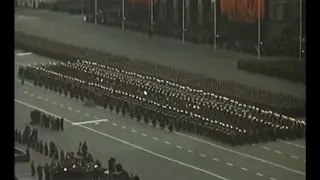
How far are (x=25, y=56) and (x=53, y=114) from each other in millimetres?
148

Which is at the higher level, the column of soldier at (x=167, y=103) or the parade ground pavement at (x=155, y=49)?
the parade ground pavement at (x=155, y=49)

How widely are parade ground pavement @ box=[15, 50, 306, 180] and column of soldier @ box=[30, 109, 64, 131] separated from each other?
10 mm

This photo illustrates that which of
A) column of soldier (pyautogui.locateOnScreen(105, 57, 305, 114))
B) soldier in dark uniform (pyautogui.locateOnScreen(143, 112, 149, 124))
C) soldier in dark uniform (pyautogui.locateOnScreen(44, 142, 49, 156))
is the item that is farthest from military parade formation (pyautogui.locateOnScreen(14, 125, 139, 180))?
column of soldier (pyautogui.locateOnScreen(105, 57, 305, 114))

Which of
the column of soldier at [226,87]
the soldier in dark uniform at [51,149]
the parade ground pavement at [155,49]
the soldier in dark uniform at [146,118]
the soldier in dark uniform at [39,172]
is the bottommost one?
the soldier in dark uniform at [39,172]

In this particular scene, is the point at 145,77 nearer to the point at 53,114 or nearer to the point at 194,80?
the point at 194,80

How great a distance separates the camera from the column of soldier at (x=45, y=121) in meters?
1.45

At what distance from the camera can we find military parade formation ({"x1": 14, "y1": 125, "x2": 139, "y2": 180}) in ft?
4.74

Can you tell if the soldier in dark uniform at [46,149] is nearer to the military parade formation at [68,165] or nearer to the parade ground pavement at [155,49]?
the military parade formation at [68,165]

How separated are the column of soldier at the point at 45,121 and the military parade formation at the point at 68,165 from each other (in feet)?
0.07

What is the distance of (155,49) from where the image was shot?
154 cm

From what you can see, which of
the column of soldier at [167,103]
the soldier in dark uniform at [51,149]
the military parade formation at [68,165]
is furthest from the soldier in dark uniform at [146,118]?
the soldier in dark uniform at [51,149]

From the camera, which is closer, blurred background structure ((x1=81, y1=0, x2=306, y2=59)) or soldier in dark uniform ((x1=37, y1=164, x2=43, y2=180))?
soldier in dark uniform ((x1=37, y1=164, x2=43, y2=180))

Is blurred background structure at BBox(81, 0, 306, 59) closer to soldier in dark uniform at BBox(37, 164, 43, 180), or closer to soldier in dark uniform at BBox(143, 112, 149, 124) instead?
soldier in dark uniform at BBox(143, 112, 149, 124)

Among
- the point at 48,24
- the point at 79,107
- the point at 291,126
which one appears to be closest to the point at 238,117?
the point at 291,126
